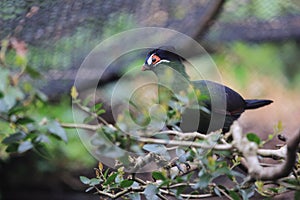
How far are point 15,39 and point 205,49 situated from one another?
27.1 inches

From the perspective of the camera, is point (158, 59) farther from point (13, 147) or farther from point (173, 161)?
point (13, 147)

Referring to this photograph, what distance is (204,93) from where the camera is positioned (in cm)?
127

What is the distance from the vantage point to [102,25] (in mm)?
1720

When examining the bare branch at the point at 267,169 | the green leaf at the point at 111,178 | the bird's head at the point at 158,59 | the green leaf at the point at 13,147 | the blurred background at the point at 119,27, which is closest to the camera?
the bare branch at the point at 267,169

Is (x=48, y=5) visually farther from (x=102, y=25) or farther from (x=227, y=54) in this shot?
(x=227, y=54)

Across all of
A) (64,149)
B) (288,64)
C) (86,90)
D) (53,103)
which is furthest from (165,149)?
(288,64)

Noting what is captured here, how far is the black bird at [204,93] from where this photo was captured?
3.76 feet

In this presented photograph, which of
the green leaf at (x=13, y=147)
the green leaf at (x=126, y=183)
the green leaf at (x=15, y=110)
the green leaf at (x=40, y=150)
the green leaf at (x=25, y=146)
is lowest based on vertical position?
the green leaf at (x=126, y=183)

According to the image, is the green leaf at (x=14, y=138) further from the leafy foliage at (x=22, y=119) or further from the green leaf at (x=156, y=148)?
the green leaf at (x=156, y=148)

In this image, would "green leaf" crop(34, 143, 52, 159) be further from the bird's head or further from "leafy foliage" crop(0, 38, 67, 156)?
the bird's head

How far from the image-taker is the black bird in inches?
45.1

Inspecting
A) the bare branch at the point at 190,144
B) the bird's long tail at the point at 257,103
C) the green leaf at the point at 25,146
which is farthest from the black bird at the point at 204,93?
the green leaf at the point at 25,146

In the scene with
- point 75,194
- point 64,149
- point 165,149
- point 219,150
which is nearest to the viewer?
point 219,150

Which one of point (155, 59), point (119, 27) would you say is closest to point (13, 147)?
point (155, 59)
